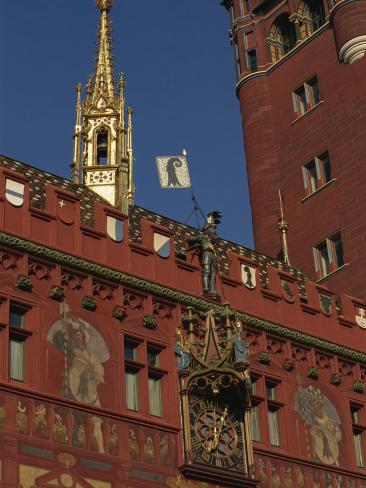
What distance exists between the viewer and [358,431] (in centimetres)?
3612

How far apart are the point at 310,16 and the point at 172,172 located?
53.1 feet

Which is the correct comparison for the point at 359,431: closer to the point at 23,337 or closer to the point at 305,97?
the point at 23,337

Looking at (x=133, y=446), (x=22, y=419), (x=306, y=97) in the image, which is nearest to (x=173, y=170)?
(x=133, y=446)

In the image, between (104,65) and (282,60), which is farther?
(282,60)

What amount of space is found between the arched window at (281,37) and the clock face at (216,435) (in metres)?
22.8

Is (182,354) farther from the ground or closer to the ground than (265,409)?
farther from the ground

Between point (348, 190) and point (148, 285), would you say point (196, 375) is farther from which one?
point (348, 190)

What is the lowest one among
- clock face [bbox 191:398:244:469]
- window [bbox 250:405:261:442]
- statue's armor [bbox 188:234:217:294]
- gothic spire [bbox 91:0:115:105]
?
clock face [bbox 191:398:244:469]

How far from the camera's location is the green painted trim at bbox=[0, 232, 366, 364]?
99.5 ft

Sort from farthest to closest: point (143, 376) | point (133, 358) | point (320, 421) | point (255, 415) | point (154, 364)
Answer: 1. point (320, 421)
2. point (255, 415)
3. point (154, 364)
4. point (133, 358)
5. point (143, 376)

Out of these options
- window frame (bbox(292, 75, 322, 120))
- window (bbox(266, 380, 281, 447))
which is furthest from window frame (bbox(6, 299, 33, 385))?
window frame (bbox(292, 75, 322, 120))

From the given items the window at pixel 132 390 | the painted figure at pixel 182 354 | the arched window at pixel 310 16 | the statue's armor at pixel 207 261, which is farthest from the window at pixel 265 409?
the arched window at pixel 310 16

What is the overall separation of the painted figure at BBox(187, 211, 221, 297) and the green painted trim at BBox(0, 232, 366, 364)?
557mm

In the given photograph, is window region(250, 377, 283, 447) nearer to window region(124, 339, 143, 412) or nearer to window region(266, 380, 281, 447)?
window region(266, 380, 281, 447)
